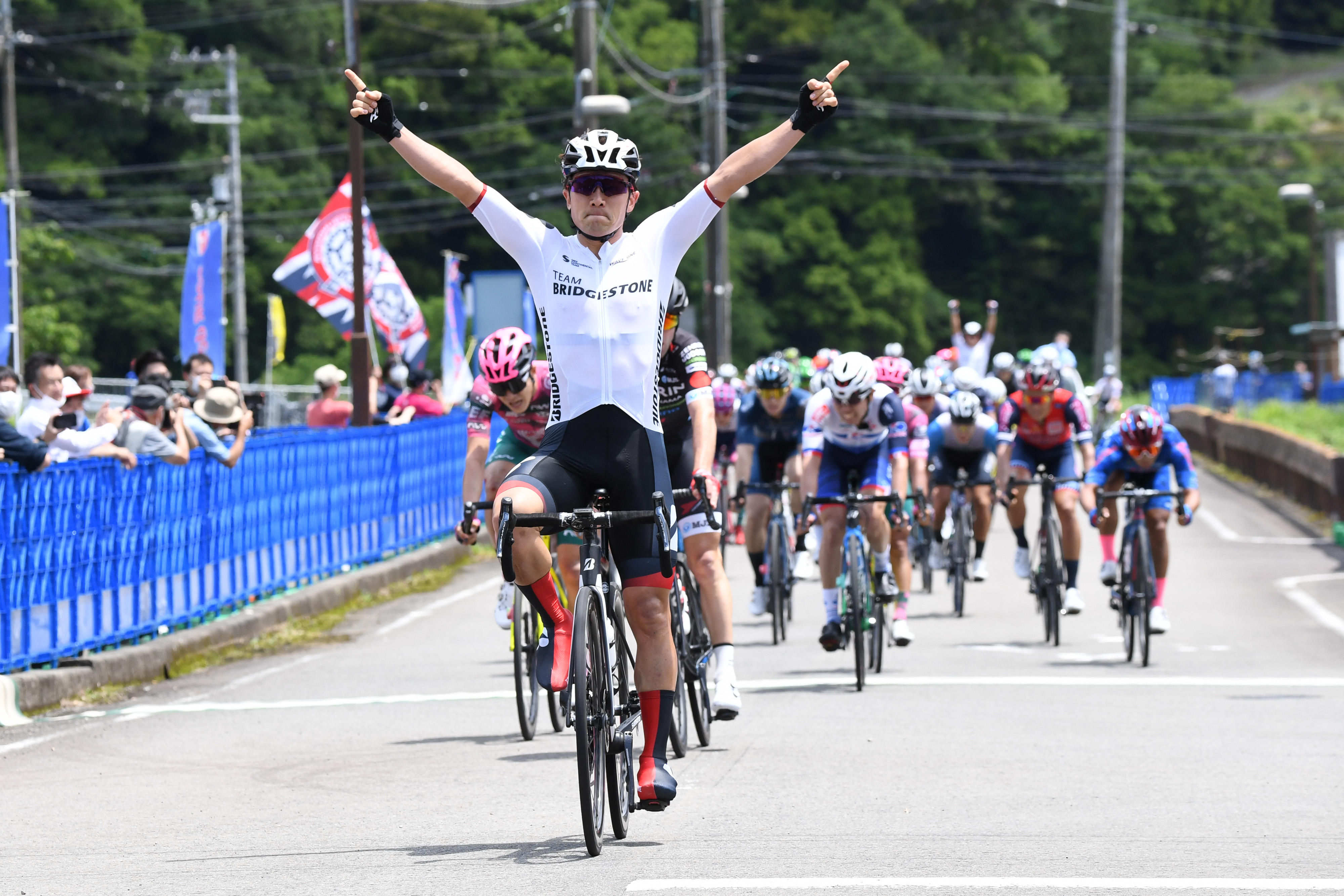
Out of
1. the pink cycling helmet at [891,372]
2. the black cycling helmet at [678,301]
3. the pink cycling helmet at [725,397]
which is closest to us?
the black cycling helmet at [678,301]

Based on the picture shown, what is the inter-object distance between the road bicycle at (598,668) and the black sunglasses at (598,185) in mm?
1013

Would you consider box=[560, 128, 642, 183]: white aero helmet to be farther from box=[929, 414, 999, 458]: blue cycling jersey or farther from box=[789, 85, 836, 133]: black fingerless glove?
box=[929, 414, 999, 458]: blue cycling jersey

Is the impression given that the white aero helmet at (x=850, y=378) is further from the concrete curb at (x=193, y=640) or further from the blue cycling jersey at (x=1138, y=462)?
the concrete curb at (x=193, y=640)

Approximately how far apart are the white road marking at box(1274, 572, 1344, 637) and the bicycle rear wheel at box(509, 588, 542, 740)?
6.70 metres

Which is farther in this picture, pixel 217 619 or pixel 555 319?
pixel 217 619

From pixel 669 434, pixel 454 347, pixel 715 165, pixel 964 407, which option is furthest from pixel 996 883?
pixel 715 165

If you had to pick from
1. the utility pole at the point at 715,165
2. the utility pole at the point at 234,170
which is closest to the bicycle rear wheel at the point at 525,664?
the utility pole at the point at 715,165

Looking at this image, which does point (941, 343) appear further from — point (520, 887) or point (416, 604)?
point (520, 887)

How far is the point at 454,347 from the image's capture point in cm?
3173

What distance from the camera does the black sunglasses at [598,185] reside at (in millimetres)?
7113

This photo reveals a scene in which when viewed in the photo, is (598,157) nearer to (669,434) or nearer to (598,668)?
(598,668)

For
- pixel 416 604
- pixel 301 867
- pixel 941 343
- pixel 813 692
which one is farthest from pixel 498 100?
pixel 301 867

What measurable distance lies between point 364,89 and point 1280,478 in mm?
25380

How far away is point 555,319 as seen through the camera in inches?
280
